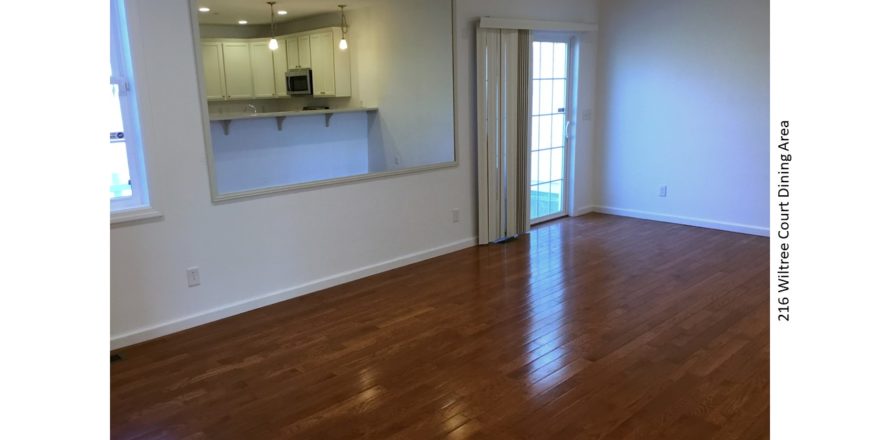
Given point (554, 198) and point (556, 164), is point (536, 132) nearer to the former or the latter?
point (556, 164)

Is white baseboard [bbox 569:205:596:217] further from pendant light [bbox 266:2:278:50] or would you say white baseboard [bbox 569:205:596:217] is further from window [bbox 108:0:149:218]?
window [bbox 108:0:149:218]

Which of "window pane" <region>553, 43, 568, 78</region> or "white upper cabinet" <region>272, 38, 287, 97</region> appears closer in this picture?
"white upper cabinet" <region>272, 38, 287, 97</region>

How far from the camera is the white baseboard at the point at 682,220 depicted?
18.3ft

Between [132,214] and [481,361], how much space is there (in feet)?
6.89

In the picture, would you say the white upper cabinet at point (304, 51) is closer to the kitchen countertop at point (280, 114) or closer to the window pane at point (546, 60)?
the kitchen countertop at point (280, 114)

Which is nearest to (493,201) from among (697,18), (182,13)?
(697,18)

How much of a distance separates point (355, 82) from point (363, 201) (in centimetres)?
88

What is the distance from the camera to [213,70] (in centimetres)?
358

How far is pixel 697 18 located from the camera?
557 centimetres

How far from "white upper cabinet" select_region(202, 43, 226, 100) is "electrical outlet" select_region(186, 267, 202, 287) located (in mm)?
1056

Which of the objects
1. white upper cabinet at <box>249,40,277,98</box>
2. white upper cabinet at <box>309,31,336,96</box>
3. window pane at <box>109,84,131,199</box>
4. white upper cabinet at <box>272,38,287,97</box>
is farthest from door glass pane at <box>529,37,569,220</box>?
window pane at <box>109,84,131,199</box>

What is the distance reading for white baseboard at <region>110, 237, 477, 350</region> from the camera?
3.46 metres

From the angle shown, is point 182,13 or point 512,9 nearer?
point 182,13
